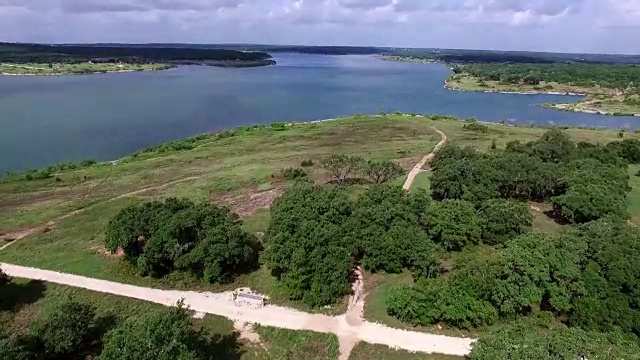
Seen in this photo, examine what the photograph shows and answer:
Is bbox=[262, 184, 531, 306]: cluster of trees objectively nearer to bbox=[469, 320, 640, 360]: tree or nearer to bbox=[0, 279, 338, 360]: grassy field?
bbox=[0, 279, 338, 360]: grassy field

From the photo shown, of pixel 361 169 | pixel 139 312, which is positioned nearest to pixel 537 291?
pixel 139 312

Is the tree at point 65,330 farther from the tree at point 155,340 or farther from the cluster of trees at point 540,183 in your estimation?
the cluster of trees at point 540,183

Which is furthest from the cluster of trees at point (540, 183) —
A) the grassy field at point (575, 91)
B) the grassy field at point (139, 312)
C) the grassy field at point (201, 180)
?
the grassy field at point (575, 91)

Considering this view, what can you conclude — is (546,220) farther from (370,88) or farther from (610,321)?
(370,88)

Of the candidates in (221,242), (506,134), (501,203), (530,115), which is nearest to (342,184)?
(501,203)

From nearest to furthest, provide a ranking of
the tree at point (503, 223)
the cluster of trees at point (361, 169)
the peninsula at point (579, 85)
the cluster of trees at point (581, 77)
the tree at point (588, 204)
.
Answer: the tree at point (503, 223) < the tree at point (588, 204) < the cluster of trees at point (361, 169) < the peninsula at point (579, 85) < the cluster of trees at point (581, 77)
